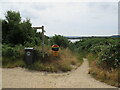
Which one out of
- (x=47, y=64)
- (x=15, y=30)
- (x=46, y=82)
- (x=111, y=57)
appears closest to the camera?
(x=46, y=82)

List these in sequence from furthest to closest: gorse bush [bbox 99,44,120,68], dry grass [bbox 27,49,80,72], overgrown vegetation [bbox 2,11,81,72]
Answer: overgrown vegetation [bbox 2,11,81,72]
dry grass [bbox 27,49,80,72]
gorse bush [bbox 99,44,120,68]

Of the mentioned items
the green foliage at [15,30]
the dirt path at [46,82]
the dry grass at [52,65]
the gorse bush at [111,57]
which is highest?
the green foliage at [15,30]

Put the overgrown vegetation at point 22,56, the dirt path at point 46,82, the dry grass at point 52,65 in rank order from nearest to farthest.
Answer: the dirt path at point 46,82 → the dry grass at point 52,65 → the overgrown vegetation at point 22,56

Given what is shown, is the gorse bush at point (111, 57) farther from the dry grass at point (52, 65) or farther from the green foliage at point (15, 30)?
the green foliage at point (15, 30)

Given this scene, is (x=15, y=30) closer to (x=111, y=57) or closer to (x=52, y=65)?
(x=52, y=65)

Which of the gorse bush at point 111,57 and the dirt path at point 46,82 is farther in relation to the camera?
the gorse bush at point 111,57

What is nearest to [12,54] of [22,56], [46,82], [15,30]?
[22,56]

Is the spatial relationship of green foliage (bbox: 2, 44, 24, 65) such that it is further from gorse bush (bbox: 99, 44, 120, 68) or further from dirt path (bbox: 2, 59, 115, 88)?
gorse bush (bbox: 99, 44, 120, 68)

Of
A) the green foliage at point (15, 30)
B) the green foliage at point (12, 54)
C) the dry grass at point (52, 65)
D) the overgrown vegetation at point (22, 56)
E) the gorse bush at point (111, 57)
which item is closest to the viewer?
the gorse bush at point (111, 57)

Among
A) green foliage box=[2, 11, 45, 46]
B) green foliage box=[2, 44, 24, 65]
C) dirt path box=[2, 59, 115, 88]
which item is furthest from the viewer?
green foliage box=[2, 11, 45, 46]

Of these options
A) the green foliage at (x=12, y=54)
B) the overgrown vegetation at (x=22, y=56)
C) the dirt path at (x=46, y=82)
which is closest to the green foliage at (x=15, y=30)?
the overgrown vegetation at (x=22, y=56)

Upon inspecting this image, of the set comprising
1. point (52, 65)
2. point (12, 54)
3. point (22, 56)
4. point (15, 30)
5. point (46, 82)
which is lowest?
point (46, 82)

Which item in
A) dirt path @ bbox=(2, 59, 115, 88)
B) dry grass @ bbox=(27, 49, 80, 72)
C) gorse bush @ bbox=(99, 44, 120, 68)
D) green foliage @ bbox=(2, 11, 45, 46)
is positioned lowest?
dirt path @ bbox=(2, 59, 115, 88)

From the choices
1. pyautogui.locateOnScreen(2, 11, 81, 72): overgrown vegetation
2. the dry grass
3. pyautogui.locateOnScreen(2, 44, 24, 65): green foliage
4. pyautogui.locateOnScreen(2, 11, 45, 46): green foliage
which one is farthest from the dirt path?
pyautogui.locateOnScreen(2, 11, 45, 46): green foliage
